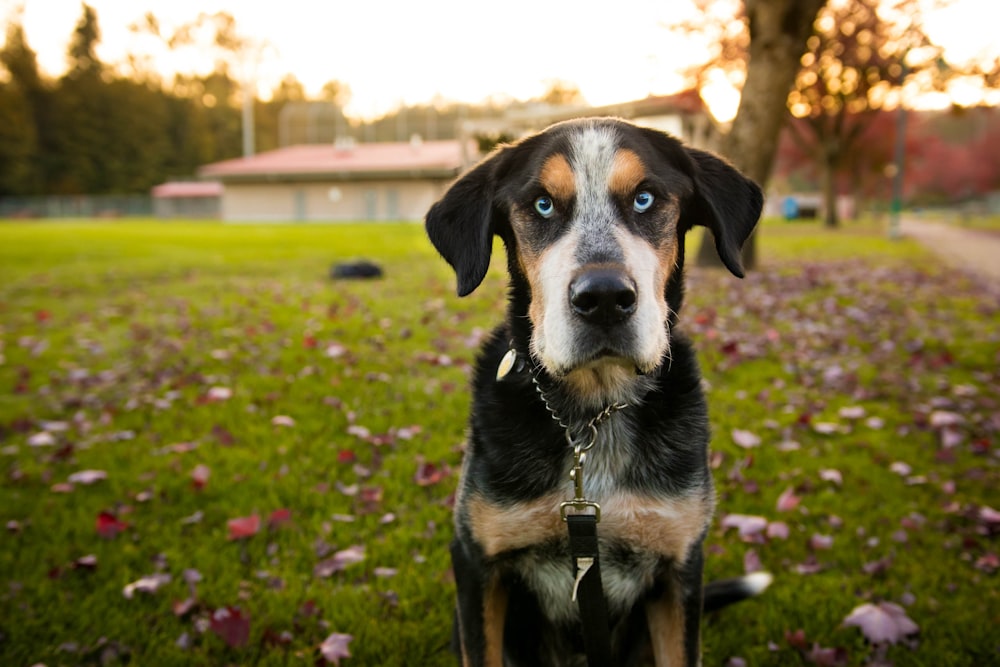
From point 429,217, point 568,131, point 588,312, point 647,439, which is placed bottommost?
point 647,439

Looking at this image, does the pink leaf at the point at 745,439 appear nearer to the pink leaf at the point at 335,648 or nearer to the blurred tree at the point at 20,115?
the pink leaf at the point at 335,648

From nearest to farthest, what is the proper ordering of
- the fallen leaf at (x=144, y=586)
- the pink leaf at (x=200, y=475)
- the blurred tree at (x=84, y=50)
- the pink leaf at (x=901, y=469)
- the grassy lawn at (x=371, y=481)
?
1. the grassy lawn at (x=371, y=481)
2. the fallen leaf at (x=144, y=586)
3. the pink leaf at (x=200, y=475)
4. the pink leaf at (x=901, y=469)
5. the blurred tree at (x=84, y=50)

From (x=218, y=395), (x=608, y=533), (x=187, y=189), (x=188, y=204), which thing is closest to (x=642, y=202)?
(x=608, y=533)

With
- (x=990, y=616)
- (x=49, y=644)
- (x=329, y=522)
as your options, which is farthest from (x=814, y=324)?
(x=49, y=644)

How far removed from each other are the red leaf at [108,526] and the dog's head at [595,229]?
2571 millimetres

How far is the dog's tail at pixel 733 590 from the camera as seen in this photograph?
10.4 ft

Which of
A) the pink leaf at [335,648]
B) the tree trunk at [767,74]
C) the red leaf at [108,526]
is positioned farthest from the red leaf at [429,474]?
the tree trunk at [767,74]

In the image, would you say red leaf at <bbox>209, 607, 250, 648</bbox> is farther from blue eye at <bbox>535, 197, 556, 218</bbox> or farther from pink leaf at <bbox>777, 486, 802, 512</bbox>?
pink leaf at <bbox>777, 486, 802, 512</bbox>

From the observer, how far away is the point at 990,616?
3.20m

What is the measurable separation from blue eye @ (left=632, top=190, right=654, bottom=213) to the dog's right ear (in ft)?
1.75

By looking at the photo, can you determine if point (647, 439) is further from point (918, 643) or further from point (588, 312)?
point (918, 643)

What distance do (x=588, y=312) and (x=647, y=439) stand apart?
0.71 m

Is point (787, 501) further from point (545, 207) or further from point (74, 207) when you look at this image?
point (74, 207)

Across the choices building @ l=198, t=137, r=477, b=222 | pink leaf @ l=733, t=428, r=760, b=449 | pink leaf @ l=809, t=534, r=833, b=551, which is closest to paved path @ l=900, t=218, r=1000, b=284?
pink leaf @ l=733, t=428, r=760, b=449
